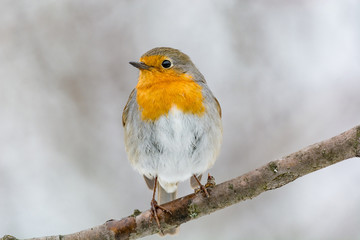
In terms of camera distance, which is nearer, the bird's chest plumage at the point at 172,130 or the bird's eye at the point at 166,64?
the bird's chest plumage at the point at 172,130

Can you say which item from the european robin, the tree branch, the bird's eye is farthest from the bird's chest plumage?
the tree branch

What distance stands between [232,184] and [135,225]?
790 millimetres

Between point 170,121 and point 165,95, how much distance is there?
0.71ft

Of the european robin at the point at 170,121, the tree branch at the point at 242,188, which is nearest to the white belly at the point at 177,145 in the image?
the european robin at the point at 170,121

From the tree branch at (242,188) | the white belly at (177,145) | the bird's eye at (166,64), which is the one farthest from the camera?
the bird's eye at (166,64)

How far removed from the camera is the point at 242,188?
10.6 ft

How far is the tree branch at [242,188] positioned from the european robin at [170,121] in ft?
0.54

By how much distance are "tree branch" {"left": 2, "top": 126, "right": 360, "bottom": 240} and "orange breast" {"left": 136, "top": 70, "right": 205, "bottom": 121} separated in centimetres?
70

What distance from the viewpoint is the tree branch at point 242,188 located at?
2963 millimetres

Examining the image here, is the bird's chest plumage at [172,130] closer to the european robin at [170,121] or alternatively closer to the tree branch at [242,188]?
the european robin at [170,121]

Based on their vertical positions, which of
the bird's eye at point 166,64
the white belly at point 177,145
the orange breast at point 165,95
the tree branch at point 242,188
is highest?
the bird's eye at point 166,64

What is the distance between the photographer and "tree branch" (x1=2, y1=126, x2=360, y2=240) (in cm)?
296

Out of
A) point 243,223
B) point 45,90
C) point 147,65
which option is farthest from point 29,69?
point 243,223

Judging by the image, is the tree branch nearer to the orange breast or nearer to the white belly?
the white belly
